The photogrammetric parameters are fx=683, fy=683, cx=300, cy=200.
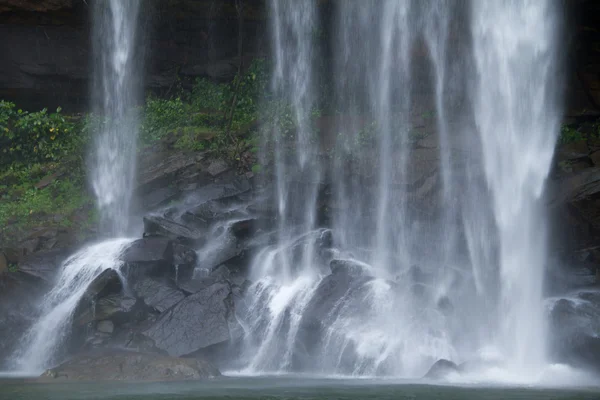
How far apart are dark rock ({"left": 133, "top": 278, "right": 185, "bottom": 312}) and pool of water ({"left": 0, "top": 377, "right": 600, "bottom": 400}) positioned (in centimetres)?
330

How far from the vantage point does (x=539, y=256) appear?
15.6m

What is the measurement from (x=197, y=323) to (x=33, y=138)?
12709 millimetres

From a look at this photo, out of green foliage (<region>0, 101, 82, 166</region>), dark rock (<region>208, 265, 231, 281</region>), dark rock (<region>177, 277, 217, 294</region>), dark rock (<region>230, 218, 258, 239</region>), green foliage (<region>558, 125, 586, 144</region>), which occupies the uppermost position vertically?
green foliage (<region>558, 125, 586, 144</region>)

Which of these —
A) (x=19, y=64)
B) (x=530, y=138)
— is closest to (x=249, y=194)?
(x=530, y=138)

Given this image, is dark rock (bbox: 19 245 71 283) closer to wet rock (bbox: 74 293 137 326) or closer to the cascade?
the cascade

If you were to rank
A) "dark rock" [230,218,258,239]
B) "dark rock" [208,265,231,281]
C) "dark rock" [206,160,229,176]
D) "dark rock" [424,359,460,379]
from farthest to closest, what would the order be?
"dark rock" [206,160,229,176] < "dark rock" [230,218,258,239] < "dark rock" [208,265,231,281] < "dark rock" [424,359,460,379]

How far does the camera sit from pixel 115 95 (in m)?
24.3

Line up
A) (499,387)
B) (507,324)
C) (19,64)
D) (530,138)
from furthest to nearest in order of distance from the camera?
1. (19,64)
2. (530,138)
3. (507,324)
4. (499,387)

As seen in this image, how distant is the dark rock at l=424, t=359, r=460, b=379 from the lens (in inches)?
460

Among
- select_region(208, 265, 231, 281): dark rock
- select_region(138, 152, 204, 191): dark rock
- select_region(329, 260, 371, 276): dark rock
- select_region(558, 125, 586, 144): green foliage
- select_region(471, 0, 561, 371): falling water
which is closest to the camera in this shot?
select_region(471, 0, 561, 371): falling water

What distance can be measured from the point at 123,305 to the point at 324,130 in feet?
35.5

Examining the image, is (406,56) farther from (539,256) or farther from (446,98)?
(539,256)

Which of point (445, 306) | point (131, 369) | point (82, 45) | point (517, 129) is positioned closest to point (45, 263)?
point (131, 369)

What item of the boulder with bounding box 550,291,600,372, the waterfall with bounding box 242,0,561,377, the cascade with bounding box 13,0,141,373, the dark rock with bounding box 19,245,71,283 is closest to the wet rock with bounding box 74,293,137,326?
the cascade with bounding box 13,0,141,373
